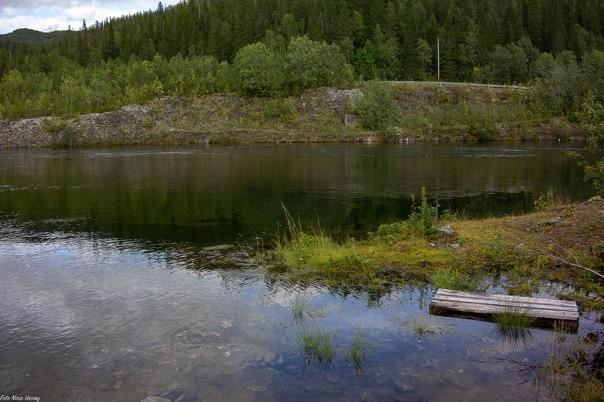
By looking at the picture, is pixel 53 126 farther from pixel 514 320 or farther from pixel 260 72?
pixel 514 320

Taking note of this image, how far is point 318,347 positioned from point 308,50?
9497 cm

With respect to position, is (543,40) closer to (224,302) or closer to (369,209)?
(369,209)

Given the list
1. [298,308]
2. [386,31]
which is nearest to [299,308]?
[298,308]

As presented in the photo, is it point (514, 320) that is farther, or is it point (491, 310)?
point (491, 310)

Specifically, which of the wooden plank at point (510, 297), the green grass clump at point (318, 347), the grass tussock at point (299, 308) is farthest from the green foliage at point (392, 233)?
the green grass clump at point (318, 347)

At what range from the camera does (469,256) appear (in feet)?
53.0

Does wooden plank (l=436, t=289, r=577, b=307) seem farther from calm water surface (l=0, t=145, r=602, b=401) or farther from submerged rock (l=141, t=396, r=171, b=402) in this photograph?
submerged rock (l=141, t=396, r=171, b=402)

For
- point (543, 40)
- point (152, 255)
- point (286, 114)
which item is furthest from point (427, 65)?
point (152, 255)

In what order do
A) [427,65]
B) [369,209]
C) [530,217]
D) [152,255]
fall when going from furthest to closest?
[427,65], [369,209], [530,217], [152,255]

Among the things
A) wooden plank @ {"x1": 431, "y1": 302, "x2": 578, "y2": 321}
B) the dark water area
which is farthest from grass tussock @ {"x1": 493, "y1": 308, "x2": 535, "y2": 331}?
the dark water area

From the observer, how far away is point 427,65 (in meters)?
129

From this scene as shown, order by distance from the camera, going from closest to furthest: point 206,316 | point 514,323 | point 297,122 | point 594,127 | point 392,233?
point 514,323 < point 206,316 < point 594,127 < point 392,233 < point 297,122

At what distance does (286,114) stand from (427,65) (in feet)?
169

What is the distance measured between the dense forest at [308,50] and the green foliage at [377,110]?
1399 cm
